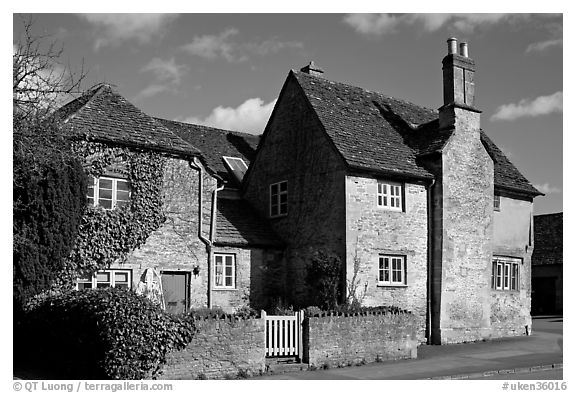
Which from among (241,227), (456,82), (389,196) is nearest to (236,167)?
(241,227)

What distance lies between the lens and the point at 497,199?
1175 inches

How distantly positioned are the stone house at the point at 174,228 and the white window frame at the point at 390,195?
4.30 metres

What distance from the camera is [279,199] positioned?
1092 inches

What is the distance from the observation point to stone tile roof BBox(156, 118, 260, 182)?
98.9 feet

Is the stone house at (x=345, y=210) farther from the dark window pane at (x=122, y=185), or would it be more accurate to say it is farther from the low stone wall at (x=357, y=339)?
the low stone wall at (x=357, y=339)

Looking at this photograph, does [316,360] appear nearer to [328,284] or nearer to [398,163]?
[328,284]

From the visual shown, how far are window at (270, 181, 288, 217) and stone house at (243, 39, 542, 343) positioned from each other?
45 mm

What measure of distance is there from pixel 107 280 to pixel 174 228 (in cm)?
287

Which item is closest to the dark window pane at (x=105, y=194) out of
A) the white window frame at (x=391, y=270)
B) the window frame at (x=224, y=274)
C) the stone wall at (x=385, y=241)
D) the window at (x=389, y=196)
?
the window frame at (x=224, y=274)

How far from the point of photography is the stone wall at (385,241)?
24.3 metres

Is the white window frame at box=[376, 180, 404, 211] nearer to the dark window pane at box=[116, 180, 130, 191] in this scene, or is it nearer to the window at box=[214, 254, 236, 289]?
the window at box=[214, 254, 236, 289]

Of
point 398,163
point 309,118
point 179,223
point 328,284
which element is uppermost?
point 309,118
